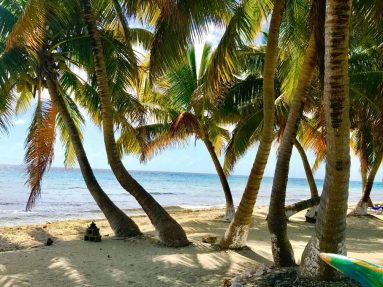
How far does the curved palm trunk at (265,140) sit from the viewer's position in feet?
26.1

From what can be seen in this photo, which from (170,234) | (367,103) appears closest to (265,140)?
(170,234)

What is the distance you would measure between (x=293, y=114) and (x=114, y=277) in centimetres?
410

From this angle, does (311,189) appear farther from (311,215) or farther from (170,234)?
(170,234)

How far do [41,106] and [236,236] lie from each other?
768cm

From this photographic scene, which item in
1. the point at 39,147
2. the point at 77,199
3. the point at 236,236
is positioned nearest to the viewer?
the point at 236,236

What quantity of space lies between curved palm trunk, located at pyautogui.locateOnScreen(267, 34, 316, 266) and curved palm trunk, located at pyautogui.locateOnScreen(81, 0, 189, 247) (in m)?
2.97

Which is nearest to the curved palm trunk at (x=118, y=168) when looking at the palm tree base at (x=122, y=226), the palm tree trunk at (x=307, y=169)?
the palm tree base at (x=122, y=226)

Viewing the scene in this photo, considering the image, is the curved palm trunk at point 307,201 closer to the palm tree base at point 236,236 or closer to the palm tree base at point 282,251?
the palm tree base at point 236,236

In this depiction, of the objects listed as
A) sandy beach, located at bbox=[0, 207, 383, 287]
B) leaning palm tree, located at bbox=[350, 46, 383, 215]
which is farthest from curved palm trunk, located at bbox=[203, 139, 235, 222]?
leaning palm tree, located at bbox=[350, 46, 383, 215]

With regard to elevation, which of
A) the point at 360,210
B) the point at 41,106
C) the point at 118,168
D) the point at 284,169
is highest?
the point at 41,106

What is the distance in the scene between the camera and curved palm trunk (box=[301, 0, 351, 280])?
517 centimetres

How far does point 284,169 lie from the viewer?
754 cm

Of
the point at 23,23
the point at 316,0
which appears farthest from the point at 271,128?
the point at 23,23

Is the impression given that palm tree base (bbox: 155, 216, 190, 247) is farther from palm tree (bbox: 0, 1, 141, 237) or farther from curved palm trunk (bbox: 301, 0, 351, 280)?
curved palm trunk (bbox: 301, 0, 351, 280)
